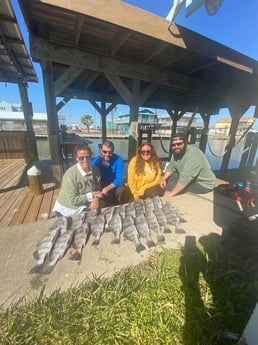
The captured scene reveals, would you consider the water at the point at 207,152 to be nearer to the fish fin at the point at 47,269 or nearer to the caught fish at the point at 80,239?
the caught fish at the point at 80,239

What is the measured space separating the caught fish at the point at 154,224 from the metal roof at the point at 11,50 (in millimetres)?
3891

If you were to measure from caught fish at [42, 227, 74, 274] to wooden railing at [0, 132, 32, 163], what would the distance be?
5625mm

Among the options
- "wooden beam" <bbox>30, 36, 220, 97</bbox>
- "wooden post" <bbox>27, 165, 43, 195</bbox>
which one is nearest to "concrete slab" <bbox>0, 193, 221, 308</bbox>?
"wooden post" <bbox>27, 165, 43, 195</bbox>

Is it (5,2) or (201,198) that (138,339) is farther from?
(5,2)

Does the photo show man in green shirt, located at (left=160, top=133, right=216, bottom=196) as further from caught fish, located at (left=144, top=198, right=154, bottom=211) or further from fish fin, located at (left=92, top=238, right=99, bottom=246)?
fish fin, located at (left=92, top=238, right=99, bottom=246)

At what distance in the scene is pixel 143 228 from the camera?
184 centimetres

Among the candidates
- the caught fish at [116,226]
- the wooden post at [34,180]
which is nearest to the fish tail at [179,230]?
the caught fish at [116,226]

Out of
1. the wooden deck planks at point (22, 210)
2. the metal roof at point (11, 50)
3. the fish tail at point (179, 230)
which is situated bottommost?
the wooden deck planks at point (22, 210)

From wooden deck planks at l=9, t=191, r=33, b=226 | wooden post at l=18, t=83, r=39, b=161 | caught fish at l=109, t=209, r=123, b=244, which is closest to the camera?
caught fish at l=109, t=209, r=123, b=244

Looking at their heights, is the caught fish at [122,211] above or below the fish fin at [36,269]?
above

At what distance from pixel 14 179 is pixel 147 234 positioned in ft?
14.2

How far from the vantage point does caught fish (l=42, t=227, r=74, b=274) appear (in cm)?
140

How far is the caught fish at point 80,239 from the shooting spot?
1.51 meters

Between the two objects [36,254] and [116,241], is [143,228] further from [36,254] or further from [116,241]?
[36,254]
